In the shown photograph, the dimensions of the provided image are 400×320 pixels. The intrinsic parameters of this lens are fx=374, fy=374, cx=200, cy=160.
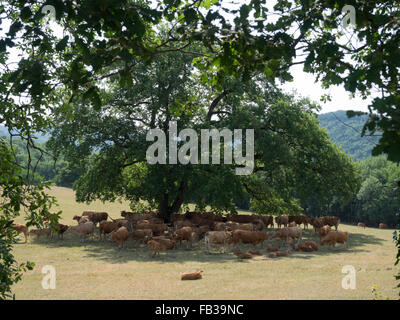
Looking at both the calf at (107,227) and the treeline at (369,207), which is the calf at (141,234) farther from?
the treeline at (369,207)

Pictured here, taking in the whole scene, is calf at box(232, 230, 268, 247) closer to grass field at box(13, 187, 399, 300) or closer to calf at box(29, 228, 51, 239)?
grass field at box(13, 187, 399, 300)

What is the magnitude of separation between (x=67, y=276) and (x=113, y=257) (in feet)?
11.4

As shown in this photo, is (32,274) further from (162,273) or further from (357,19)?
(357,19)

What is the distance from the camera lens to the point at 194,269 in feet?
39.1

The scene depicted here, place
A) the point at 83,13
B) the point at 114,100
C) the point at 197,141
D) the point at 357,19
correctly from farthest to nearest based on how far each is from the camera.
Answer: the point at 114,100 < the point at 197,141 < the point at 357,19 < the point at 83,13

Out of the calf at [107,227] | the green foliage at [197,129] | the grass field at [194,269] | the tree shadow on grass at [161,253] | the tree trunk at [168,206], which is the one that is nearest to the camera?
the grass field at [194,269]

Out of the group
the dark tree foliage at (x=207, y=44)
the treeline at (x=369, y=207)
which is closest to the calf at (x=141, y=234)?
the dark tree foliage at (x=207, y=44)

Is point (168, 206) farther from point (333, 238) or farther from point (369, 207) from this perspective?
point (369, 207)

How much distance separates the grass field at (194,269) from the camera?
8.69 meters

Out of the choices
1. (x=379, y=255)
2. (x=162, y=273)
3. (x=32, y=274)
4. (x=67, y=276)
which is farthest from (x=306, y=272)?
(x=32, y=274)

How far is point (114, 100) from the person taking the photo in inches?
862

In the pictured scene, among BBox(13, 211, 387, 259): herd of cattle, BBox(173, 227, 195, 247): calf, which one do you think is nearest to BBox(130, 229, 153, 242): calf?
BBox(13, 211, 387, 259): herd of cattle

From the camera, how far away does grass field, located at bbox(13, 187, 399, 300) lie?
8.69m

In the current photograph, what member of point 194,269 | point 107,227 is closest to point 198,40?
point 194,269
